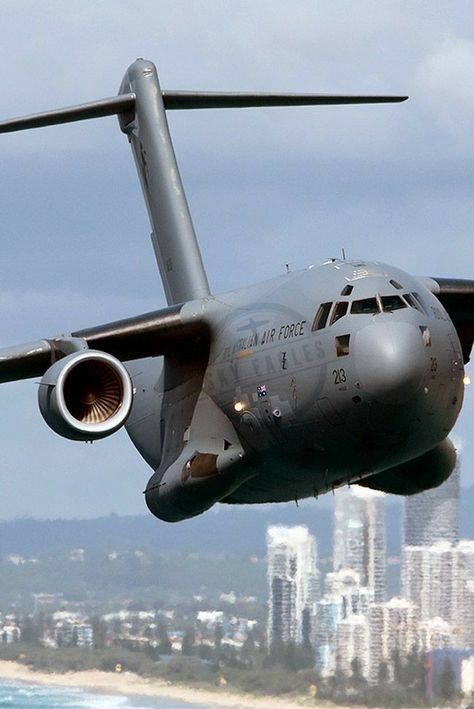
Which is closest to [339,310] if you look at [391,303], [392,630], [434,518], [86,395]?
[391,303]

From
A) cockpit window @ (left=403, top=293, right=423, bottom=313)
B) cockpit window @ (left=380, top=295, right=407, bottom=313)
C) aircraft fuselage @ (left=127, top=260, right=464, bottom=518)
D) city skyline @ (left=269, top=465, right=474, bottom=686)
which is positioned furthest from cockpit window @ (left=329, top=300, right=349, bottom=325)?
city skyline @ (left=269, top=465, right=474, bottom=686)

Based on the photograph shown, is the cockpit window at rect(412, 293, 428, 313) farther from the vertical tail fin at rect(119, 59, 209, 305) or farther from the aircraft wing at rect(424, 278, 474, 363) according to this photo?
the vertical tail fin at rect(119, 59, 209, 305)

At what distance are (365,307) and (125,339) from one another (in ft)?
10.2

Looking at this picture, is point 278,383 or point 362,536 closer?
point 278,383

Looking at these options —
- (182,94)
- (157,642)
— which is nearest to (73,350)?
(182,94)

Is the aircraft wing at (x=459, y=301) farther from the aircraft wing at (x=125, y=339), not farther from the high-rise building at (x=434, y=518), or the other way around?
the high-rise building at (x=434, y=518)

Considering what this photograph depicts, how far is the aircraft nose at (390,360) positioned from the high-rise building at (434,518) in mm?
8765

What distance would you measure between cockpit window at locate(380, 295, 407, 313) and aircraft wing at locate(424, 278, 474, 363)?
2.26m

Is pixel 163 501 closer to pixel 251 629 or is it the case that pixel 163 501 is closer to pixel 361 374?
pixel 361 374

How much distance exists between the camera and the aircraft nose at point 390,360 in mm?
20750

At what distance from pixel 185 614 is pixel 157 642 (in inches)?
28.9

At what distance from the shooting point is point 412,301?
21422mm

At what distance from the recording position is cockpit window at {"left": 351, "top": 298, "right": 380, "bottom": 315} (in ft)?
69.5

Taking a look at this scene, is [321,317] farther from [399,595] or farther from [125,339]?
[399,595]
